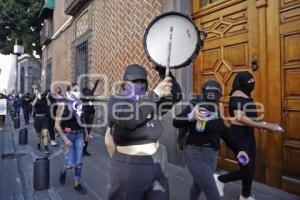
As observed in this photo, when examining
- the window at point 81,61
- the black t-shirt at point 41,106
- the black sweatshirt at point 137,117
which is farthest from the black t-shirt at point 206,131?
the window at point 81,61

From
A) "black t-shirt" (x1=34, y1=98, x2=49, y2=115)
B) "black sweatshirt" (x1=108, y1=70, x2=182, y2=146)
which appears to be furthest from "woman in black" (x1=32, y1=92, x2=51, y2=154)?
"black sweatshirt" (x1=108, y1=70, x2=182, y2=146)

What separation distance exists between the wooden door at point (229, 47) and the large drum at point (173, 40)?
8.86 ft

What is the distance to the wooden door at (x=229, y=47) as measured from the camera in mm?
4871

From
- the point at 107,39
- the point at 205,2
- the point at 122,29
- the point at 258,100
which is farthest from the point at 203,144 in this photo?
the point at 107,39

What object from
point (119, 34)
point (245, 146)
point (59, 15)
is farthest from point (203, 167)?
point (59, 15)

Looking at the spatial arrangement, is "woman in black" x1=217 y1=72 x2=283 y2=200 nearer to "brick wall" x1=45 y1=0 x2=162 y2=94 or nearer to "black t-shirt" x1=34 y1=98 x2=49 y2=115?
"brick wall" x1=45 y1=0 x2=162 y2=94

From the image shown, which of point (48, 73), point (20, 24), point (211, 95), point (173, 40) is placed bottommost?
point (211, 95)

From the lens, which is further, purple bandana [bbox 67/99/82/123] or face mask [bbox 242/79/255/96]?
purple bandana [bbox 67/99/82/123]

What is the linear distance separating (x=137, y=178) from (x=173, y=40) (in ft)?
3.44

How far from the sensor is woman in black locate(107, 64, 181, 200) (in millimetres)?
2309

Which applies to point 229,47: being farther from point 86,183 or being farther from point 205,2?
point 86,183

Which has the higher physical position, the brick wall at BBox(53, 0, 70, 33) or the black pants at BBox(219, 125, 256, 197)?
the brick wall at BBox(53, 0, 70, 33)

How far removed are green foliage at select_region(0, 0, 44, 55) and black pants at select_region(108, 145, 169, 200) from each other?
21.8 meters

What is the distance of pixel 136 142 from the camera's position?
241cm
